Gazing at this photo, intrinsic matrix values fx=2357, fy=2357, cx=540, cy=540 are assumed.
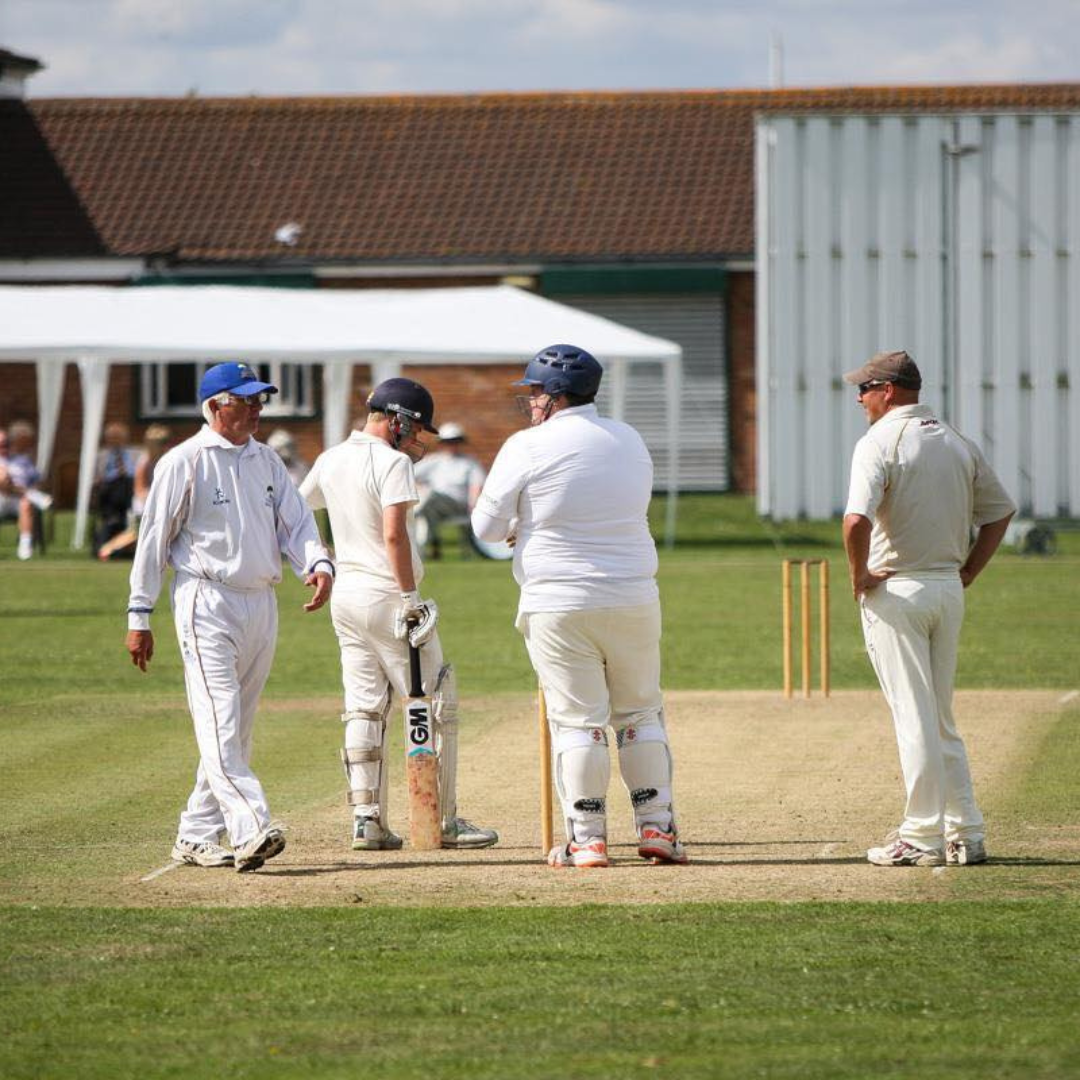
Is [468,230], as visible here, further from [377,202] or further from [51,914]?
[51,914]

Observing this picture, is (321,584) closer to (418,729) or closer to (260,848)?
(418,729)

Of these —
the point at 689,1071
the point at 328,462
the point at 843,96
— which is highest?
the point at 843,96

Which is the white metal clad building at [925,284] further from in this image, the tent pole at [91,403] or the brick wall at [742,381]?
the brick wall at [742,381]

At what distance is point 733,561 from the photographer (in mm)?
26109

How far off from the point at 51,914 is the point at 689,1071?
2.71 meters

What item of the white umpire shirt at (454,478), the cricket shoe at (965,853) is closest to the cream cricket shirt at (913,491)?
the cricket shoe at (965,853)

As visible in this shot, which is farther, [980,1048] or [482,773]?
[482,773]

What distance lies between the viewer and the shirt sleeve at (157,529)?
8.38 metres

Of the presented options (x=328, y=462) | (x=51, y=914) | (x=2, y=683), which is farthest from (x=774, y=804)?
(x=2, y=683)

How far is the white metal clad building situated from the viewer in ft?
89.5

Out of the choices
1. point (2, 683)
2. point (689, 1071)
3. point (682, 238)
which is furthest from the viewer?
point (682, 238)

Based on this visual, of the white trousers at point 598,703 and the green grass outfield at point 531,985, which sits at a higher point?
the white trousers at point 598,703

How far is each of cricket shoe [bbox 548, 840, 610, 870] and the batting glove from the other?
1.01 m

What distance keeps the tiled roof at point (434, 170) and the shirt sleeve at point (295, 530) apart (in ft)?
93.8
